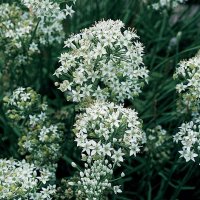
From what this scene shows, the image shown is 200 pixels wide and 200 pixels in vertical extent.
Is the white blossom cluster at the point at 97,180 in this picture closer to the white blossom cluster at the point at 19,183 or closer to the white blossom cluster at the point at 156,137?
the white blossom cluster at the point at 19,183

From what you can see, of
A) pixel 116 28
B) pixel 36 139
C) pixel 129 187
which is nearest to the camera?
pixel 116 28

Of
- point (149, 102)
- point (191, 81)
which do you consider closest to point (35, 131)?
point (191, 81)

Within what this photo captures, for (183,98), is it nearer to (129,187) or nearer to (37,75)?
(129,187)

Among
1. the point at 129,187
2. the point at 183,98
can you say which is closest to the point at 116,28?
the point at 183,98

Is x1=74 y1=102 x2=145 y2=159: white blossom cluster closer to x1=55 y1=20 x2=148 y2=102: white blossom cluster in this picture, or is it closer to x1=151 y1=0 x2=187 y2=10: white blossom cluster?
x1=55 y1=20 x2=148 y2=102: white blossom cluster

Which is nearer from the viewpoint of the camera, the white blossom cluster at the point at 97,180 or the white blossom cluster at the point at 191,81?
the white blossom cluster at the point at 97,180

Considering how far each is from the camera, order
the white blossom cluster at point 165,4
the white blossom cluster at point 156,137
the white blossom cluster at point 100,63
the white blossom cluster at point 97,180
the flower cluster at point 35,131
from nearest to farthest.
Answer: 1. the white blossom cluster at point 97,180
2. the white blossom cluster at point 100,63
3. the flower cluster at point 35,131
4. the white blossom cluster at point 156,137
5. the white blossom cluster at point 165,4

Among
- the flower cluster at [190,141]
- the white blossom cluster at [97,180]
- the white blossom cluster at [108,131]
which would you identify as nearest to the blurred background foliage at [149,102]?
the flower cluster at [190,141]
